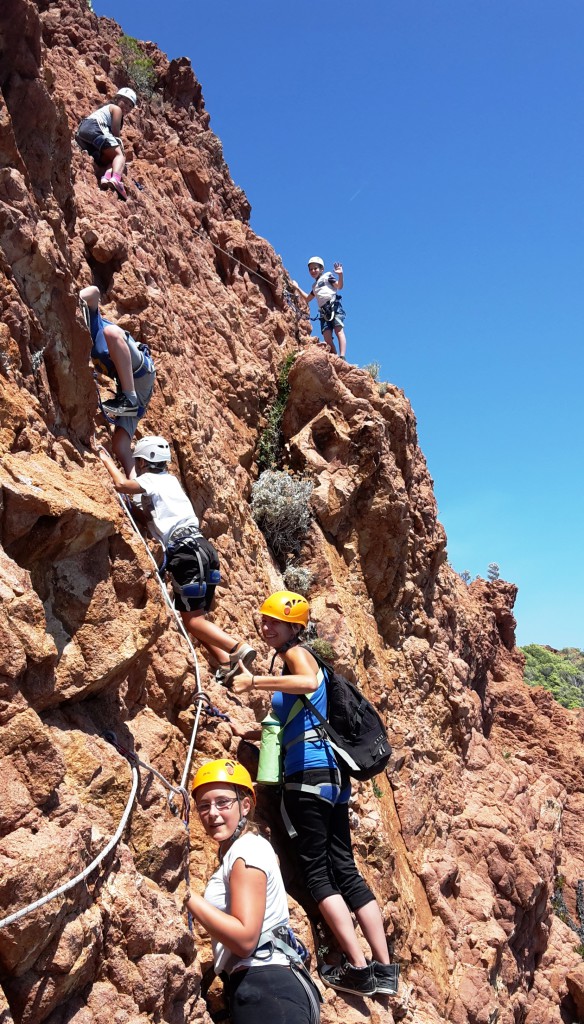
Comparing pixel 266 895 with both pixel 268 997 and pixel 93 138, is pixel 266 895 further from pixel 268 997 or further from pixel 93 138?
pixel 93 138

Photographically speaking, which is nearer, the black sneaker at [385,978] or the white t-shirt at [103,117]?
the black sneaker at [385,978]

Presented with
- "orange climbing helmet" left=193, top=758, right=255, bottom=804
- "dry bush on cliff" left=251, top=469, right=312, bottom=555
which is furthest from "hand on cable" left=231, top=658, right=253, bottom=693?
"dry bush on cliff" left=251, top=469, right=312, bottom=555

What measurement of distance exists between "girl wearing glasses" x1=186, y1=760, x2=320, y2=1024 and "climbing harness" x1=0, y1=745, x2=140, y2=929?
0.41 meters

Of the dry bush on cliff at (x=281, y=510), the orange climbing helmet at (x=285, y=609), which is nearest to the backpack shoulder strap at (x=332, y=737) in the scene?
the orange climbing helmet at (x=285, y=609)

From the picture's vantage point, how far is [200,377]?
965 cm

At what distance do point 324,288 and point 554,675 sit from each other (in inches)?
790

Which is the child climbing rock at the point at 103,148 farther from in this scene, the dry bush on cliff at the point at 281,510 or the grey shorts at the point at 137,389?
the dry bush on cliff at the point at 281,510

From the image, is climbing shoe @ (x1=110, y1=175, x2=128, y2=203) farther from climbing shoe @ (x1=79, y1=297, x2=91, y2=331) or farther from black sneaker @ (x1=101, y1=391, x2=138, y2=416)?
black sneaker @ (x1=101, y1=391, x2=138, y2=416)

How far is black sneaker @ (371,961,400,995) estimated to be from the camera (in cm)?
518

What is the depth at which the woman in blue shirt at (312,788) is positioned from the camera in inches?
198

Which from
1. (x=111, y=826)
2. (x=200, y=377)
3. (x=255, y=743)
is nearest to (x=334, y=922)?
(x=255, y=743)

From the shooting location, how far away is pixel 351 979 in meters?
5.07

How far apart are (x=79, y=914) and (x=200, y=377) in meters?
7.43

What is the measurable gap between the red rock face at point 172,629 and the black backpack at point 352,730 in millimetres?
807
